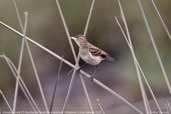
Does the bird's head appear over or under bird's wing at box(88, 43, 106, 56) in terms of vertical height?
over

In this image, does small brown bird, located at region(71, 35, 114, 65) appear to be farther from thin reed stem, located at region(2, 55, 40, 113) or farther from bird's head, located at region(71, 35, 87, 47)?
thin reed stem, located at region(2, 55, 40, 113)

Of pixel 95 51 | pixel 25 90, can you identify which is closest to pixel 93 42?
pixel 95 51

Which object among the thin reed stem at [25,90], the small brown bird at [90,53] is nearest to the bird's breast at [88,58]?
the small brown bird at [90,53]

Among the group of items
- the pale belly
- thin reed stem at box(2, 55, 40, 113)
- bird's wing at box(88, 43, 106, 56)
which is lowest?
thin reed stem at box(2, 55, 40, 113)

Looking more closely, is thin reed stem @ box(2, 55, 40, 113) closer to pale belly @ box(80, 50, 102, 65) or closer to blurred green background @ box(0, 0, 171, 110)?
blurred green background @ box(0, 0, 171, 110)

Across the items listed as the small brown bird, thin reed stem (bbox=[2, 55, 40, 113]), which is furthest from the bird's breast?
thin reed stem (bbox=[2, 55, 40, 113])

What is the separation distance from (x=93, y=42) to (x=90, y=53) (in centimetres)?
4

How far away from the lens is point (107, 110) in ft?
4.16

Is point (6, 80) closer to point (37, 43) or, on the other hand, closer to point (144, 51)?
point (37, 43)

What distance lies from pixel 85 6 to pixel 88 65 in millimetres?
180

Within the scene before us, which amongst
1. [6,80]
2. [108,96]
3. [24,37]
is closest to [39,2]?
[24,37]

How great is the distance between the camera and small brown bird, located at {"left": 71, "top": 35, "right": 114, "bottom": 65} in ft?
4.10

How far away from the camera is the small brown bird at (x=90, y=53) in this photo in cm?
125

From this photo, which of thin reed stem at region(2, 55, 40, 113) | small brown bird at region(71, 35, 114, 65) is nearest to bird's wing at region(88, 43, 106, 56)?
small brown bird at region(71, 35, 114, 65)
